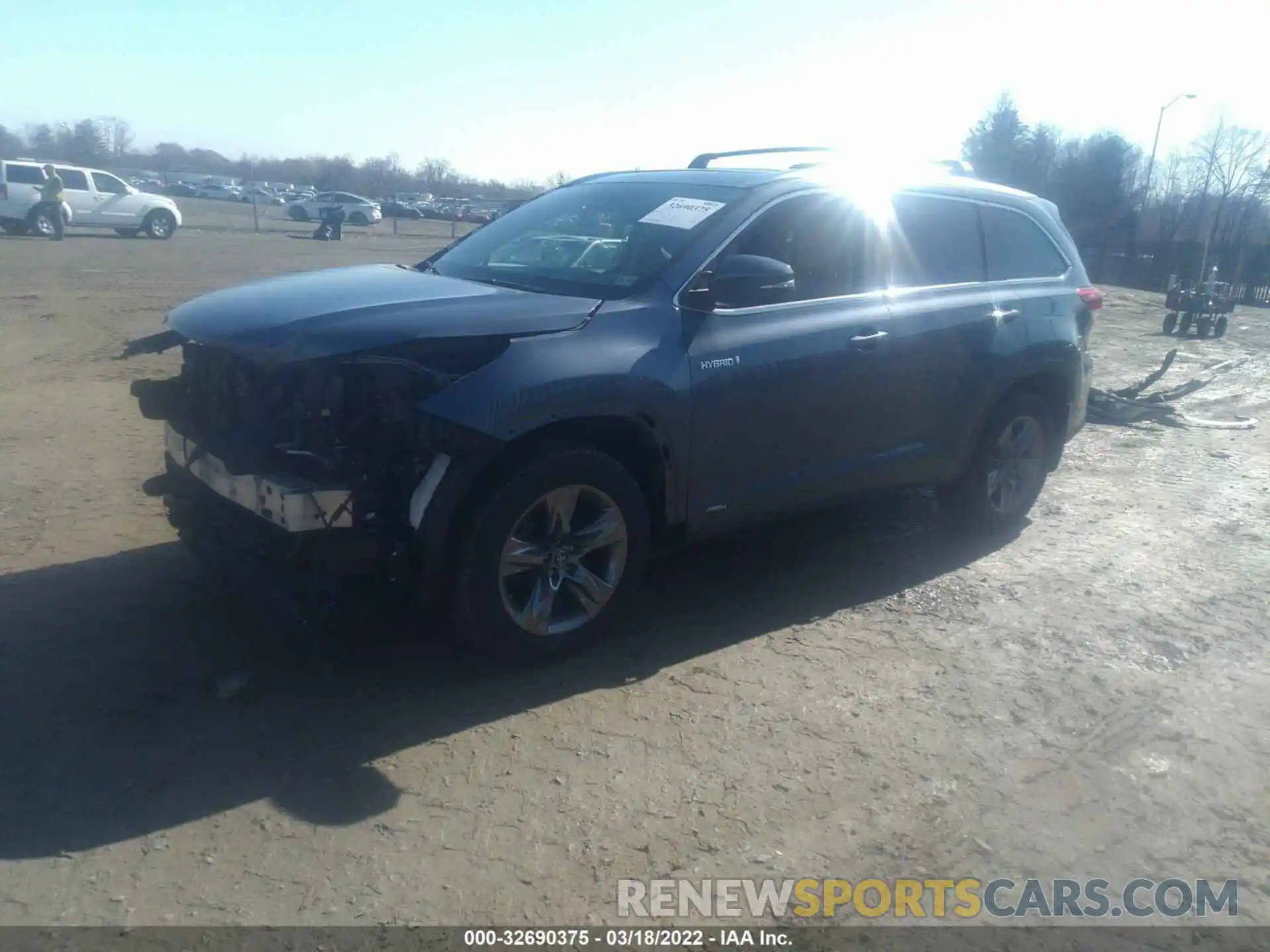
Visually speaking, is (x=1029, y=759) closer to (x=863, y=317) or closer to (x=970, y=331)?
(x=863, y=317)

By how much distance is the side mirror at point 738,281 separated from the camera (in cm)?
443

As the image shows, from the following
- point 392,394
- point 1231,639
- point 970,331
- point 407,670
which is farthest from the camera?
point 970,331

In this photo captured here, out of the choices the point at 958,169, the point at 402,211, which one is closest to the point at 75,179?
the point at 402,211

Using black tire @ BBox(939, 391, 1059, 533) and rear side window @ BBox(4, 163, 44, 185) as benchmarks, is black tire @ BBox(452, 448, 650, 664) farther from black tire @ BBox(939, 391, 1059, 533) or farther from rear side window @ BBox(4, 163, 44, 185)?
rear side window @ BBox(4, 163, 44, 185)

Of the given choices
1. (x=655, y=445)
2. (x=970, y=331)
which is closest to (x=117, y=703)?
(x=655, y=445)

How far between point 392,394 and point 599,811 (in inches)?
61.6

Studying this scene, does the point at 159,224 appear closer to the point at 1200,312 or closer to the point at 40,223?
the point at 40,223

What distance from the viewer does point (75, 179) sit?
28.5 metres

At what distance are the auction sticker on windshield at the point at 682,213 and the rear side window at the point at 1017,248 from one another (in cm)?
195

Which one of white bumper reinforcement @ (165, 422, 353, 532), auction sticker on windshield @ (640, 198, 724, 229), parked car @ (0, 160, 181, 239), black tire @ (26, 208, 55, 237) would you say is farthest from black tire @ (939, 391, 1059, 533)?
parked car @ (0, 160, 181, 239)

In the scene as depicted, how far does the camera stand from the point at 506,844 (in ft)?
10.5

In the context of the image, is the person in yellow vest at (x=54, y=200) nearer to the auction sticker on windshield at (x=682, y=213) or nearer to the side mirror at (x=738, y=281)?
the auction sticker on windshield at (x=682, y=213)

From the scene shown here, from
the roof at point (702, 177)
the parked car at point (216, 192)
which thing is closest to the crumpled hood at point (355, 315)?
the roof at point (702, 177)

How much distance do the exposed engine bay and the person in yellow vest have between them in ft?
85.6
